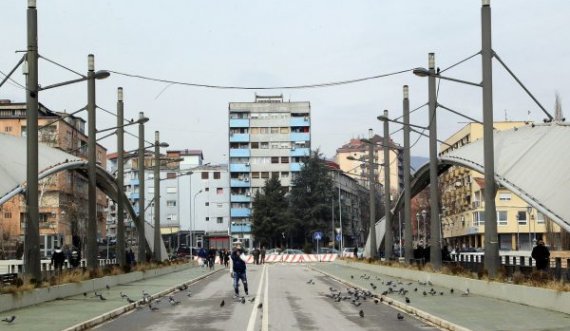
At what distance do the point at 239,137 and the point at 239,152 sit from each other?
256 cm

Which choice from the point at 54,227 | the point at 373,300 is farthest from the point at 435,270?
the point at 54,227

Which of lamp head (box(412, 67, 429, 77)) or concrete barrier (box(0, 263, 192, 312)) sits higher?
lamp head (box(412, 67, 429, 77))

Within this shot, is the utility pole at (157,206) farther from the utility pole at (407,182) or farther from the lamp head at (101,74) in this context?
the lamp head at (101,74)

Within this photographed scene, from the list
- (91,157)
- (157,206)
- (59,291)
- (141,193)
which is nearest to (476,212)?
(157,206)

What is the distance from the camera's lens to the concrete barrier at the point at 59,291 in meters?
19.5

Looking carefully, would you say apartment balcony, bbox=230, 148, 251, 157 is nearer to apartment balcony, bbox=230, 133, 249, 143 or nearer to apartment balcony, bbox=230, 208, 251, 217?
apartment balcony, bbox=230, 133, 249, 143

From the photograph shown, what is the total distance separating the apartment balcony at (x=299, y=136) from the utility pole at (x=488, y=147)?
106m

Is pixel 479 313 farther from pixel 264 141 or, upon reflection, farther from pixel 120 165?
pixel 264 141

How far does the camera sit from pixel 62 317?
687 inches

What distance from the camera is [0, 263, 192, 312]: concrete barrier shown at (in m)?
19.5

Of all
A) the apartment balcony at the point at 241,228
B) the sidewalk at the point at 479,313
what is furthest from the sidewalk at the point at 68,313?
the apartment balcony at the point at 241,228

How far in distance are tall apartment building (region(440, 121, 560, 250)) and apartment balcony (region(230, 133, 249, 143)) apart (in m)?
33.1

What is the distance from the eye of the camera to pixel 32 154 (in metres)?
22.3

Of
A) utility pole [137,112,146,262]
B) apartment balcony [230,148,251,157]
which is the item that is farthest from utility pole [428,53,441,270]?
apartment balcony [230,148,251,157]
